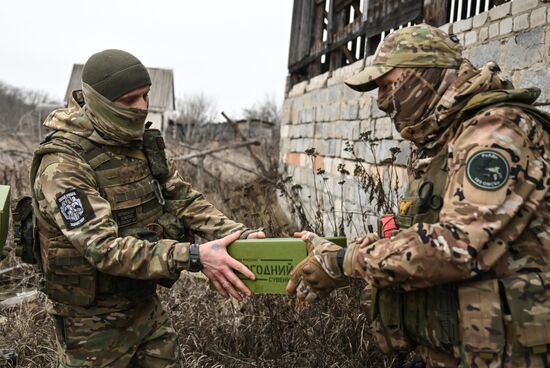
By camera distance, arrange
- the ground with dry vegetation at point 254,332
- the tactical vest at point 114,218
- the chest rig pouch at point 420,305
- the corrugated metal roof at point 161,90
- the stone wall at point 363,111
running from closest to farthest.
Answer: the chest rig pouch at point 420,305 → the tactical vest at point 114,218 → the ground with dry vegetation at point 254,332 → the stone wall at point 363,111 → the corrugated metal roof at point 161,90

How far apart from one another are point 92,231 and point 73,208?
13 centimetres

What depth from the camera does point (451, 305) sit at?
211 centimetres

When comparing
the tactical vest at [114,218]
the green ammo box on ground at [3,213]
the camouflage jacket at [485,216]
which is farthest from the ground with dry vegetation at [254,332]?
the camouflage jacket at [485,216]

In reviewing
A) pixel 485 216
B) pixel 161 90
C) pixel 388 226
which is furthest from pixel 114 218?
pixel 161 90

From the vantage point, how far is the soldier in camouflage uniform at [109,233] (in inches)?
99.5

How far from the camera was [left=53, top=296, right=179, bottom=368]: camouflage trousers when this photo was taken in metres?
2.76

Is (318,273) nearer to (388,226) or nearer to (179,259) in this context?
(388,226)

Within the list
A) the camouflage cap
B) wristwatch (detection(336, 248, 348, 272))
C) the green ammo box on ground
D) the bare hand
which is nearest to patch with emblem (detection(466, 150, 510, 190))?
the camouflage cap

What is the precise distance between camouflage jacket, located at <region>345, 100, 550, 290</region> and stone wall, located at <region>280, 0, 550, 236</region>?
5.16ft

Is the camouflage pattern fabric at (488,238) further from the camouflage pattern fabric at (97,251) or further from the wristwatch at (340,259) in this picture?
the camouflage pattern fabric at (97,251)

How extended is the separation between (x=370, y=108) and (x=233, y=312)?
10.2 ft

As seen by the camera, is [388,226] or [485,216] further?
[388,226]

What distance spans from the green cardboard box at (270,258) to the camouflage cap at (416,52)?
2.42 ft

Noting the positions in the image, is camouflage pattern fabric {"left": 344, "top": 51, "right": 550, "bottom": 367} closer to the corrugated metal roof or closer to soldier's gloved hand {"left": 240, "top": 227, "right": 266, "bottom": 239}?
soldier's gloved hand {"left": 240, "top": 227, "right": 266, "bottom": 239}
